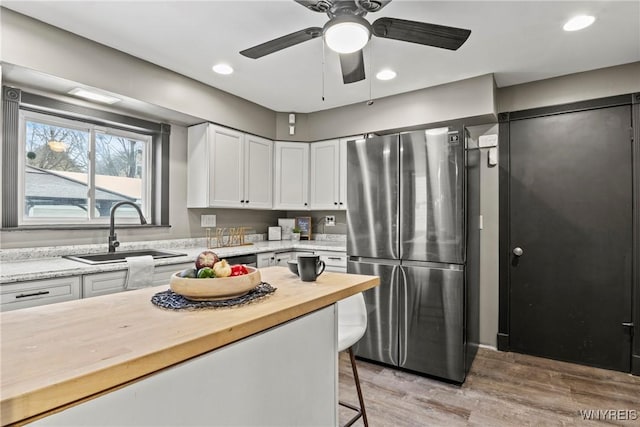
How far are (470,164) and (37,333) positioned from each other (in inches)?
112

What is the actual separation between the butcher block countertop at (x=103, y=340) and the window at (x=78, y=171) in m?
2.00

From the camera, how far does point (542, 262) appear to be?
318 centimetres

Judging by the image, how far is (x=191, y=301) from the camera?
1157 millimetres

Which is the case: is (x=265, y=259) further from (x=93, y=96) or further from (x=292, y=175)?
(x=93, y=96)

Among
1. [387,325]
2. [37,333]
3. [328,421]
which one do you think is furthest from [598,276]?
[37,333]

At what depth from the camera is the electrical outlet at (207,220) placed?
12.2ft

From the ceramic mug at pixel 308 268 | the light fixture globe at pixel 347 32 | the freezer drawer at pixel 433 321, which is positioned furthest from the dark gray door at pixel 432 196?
the ceramic mug at pixel 308 268

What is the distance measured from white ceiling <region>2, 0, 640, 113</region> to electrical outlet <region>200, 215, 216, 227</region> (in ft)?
4.37

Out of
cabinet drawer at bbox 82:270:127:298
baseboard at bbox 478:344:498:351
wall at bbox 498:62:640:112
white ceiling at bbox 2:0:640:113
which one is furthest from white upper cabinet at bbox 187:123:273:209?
baseboard at bbox 478:344:498:351

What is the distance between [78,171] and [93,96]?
2.06 ft

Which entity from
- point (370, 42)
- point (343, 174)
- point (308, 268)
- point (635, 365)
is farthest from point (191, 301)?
point (635, 365)

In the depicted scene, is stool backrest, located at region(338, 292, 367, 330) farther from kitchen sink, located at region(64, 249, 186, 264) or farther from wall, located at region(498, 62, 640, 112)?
wall, located at region(498, 62, 640, 112)

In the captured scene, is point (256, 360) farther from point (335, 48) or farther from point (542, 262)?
point (542, 262)

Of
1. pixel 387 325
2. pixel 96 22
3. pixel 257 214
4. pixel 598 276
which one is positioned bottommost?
pixel 387 325
